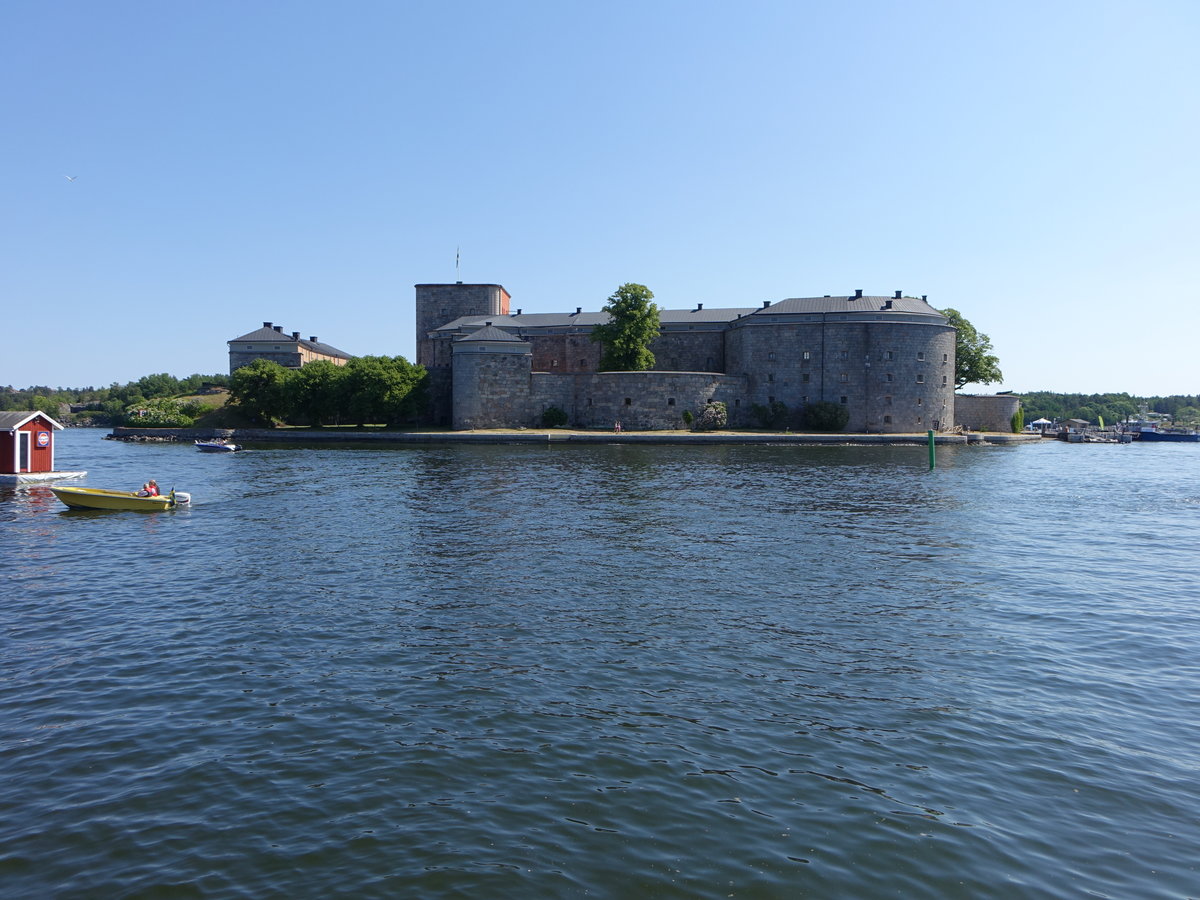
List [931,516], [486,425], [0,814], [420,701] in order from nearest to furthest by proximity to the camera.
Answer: [0,814]
[420,701]
[931,516]
[486,425]

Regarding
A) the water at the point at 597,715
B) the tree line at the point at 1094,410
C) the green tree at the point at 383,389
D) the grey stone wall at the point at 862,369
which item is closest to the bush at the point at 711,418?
the grey stone wall at the point at 862,369

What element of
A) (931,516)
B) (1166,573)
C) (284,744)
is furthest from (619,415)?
(284,744)

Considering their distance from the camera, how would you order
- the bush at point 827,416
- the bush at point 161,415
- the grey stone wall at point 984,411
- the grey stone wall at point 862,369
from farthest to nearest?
the grey stone wall at point 984,411 → the bush at point 161,415 → the grey stone wall at point 862,369 → the bush at point 827,416

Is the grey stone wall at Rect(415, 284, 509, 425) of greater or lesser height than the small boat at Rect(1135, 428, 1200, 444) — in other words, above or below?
above

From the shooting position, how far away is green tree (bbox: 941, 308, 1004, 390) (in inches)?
3211

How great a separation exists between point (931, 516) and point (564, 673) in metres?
20.1

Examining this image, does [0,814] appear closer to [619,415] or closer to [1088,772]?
[1088,772]

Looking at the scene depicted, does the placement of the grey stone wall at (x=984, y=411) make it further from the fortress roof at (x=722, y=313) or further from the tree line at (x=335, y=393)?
the tree line at (x=335, y=393)

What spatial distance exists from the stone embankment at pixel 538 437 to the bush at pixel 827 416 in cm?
333

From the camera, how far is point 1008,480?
4038 centimetres

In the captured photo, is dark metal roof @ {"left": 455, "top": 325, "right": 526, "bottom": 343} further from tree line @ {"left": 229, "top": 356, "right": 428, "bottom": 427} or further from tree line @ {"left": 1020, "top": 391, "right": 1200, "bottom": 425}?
tree line @ {"left": 1020, "top": 391, "right": 1200, "bottom": 425}

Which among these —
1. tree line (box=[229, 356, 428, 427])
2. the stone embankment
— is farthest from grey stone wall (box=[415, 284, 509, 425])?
the stone embankment

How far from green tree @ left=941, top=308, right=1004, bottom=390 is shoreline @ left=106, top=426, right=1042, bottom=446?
11.7 m

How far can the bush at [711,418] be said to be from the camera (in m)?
68.3
